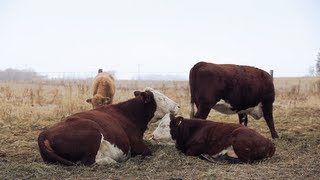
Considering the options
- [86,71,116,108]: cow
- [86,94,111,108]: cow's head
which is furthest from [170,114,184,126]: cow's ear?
[86,71,116,108]: cow

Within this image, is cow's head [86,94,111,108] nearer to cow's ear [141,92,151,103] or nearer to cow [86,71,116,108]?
cow [86,71,116,108]

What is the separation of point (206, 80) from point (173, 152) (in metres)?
2.19

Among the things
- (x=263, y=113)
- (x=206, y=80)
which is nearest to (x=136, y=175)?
(x=206, y=80)

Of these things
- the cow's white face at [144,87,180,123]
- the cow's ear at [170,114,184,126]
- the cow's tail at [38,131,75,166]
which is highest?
the cow's white face at [144,87,180,123]

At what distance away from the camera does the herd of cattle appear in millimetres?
6492

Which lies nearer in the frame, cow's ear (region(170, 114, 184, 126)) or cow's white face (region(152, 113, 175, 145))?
cow's ear (region(170, 114, 184, 126))

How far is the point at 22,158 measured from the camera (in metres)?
7.64

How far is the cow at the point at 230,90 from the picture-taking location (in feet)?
31.0

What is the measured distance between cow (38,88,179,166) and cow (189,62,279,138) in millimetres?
1575

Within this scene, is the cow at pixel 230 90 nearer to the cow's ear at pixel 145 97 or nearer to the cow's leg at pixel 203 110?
the cow's leg at pixel 203 110

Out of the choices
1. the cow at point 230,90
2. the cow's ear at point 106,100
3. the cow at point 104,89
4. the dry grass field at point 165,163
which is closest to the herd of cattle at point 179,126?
the cow at point 230,90

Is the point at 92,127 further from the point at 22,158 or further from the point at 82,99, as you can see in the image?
the point at 82,99

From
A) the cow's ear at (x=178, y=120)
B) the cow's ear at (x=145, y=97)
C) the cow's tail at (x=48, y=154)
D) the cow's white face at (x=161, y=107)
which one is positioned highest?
the cow's ear at (x=145, y=97)

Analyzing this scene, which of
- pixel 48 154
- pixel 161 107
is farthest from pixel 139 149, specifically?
pixel 48 154
